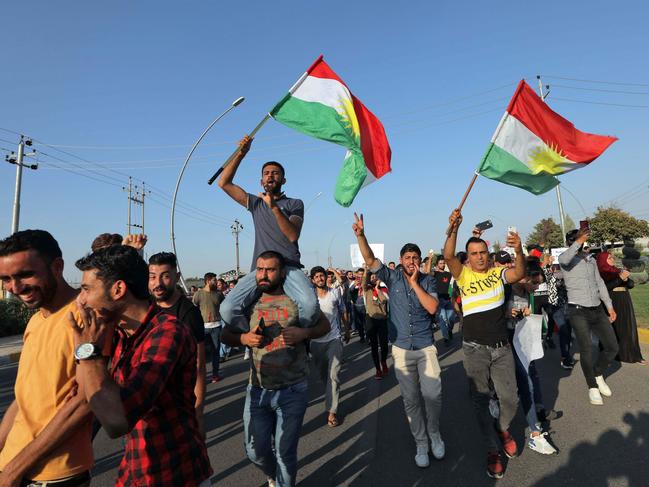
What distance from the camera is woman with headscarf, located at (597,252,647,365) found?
620cm

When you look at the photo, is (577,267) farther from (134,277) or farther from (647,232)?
(647,232)

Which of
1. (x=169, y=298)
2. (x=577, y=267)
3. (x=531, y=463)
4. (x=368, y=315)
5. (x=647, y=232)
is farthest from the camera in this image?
(x=647, y=232)

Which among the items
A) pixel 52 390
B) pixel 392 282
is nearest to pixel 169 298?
pixel 52 390

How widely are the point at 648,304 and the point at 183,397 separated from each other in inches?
604

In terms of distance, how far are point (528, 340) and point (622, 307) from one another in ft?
10.9

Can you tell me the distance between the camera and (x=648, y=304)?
12.6m

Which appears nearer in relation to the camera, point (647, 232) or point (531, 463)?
point (531, 463)

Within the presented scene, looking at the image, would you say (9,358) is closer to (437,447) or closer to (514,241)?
(437,447)

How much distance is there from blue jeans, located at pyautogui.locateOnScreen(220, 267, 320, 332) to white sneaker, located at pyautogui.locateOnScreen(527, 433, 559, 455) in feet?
8.55

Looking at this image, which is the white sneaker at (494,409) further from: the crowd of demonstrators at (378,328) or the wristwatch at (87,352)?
the wristwatch at (87,352)

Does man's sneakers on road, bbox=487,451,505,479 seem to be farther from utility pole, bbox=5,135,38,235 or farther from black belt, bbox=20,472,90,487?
utility pole, bbox=5,135,38,235

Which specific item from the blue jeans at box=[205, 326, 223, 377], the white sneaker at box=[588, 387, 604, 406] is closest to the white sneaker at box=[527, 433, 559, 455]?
the white sneaker at box=[588, 387, 604, 406]

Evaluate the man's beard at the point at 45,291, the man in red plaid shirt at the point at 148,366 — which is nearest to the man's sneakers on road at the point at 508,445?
the man in red plaid shirt at the point at 148,366

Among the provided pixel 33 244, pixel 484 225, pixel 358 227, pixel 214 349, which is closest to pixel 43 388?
pixel 33 244
